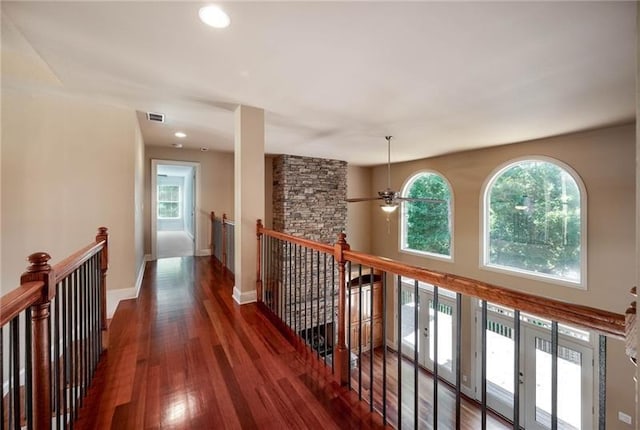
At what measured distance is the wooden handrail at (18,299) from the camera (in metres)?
0.83

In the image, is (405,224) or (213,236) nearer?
(213,236)

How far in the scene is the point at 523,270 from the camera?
4.79 metres

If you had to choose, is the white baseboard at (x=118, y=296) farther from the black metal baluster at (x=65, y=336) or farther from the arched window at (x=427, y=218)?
the arched window at (x=427, y=218)

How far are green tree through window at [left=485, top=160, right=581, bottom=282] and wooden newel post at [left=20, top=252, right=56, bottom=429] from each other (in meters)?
5.95

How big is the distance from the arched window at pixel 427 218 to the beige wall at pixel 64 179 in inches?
230

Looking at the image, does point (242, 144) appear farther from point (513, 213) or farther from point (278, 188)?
point (513, 213)

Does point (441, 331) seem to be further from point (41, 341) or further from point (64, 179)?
point (64, 179)

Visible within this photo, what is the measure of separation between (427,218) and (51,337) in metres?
6.82

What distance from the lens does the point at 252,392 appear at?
180 centimetres

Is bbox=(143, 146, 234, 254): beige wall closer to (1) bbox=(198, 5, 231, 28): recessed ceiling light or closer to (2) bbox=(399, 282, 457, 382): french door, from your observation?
(2) bbox=(399, 282, 457, 382): french door

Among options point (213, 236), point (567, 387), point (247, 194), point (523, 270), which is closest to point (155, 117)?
point (247, 194)

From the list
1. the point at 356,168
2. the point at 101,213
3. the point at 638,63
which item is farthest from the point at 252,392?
the point at 356,168

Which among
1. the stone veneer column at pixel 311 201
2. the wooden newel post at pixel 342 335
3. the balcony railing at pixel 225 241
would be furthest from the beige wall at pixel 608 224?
the balcony railing at pixel 225 241

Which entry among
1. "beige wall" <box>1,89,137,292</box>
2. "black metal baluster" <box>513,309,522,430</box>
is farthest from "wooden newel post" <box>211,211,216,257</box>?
"black metal baluster" <box>513,309,522,430</box>
